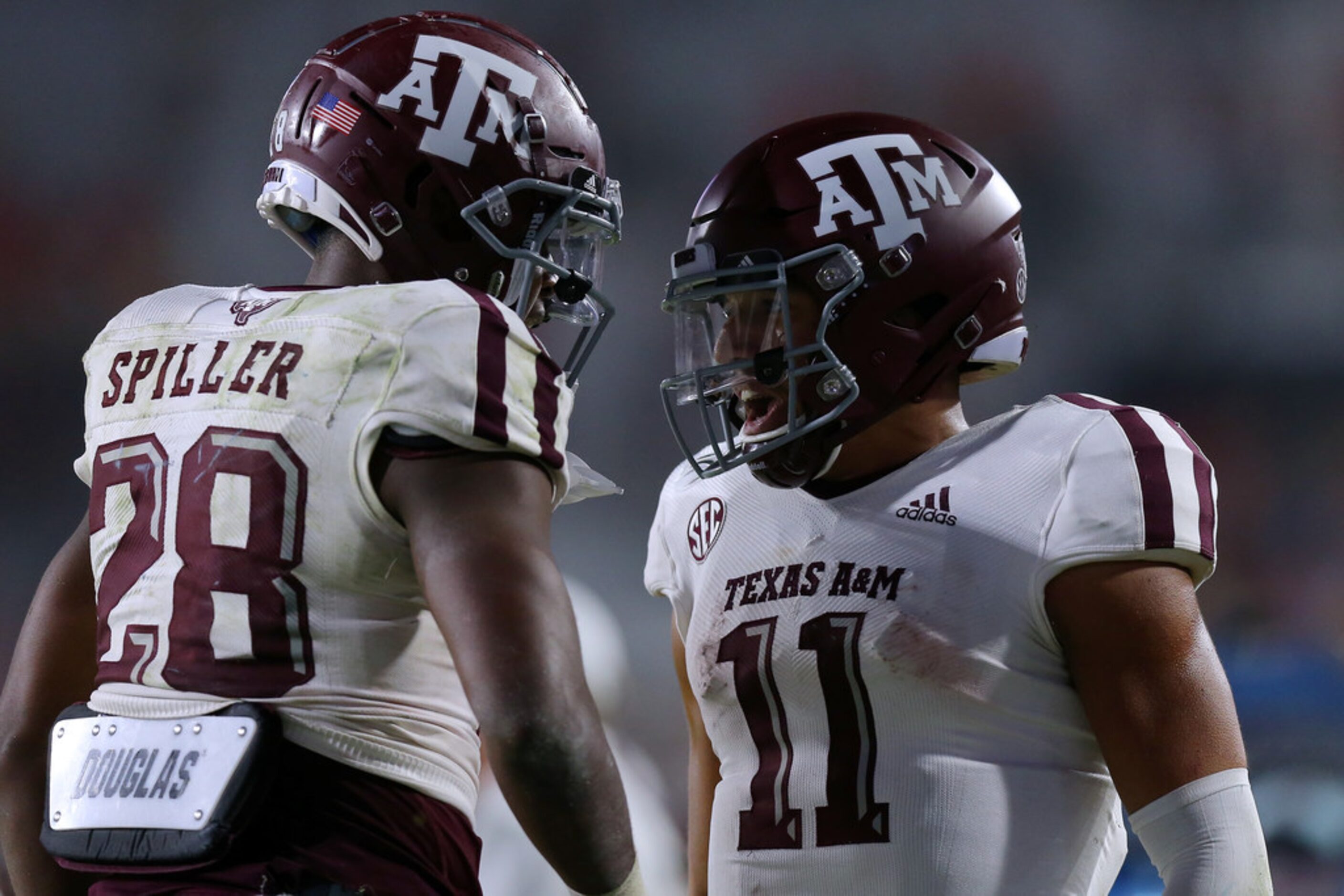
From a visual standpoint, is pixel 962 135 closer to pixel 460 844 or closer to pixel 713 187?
pixel 713 187

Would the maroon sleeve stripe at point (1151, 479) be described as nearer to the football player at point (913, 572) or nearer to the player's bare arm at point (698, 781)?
the football player at point (913, 572)

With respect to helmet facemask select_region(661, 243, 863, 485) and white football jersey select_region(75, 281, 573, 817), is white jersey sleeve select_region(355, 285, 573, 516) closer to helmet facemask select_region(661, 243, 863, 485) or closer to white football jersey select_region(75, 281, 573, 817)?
white football jersey select_region(75, 281, 573, 817)

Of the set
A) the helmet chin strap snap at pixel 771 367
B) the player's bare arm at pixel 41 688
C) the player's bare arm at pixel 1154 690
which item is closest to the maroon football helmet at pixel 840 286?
the helmet chin strap snap at pixel 771 367

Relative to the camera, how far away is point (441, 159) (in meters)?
1.50

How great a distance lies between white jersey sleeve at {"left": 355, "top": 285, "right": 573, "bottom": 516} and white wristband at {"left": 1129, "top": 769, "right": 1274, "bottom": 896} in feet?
1.97

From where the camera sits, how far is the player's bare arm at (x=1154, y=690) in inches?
50.7

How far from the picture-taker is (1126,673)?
1.31 metres

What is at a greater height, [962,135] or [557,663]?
[962,135]

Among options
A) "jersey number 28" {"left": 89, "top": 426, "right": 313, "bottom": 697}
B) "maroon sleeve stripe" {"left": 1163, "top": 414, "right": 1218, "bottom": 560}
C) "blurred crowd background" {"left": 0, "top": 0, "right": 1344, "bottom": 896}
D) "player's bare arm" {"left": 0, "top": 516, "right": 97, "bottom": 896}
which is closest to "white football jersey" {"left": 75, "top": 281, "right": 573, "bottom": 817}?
"jersey number 28" {"left": 89, "top": 426, "right": 313, "bottom": 697}

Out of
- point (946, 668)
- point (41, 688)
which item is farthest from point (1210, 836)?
point (41, 688)

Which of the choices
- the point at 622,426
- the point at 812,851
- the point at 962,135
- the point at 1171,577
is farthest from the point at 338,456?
the point at 962,135

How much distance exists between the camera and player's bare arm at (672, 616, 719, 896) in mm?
1636

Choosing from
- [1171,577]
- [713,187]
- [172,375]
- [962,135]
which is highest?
[962,135]

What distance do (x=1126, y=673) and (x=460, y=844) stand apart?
0.60 metres
